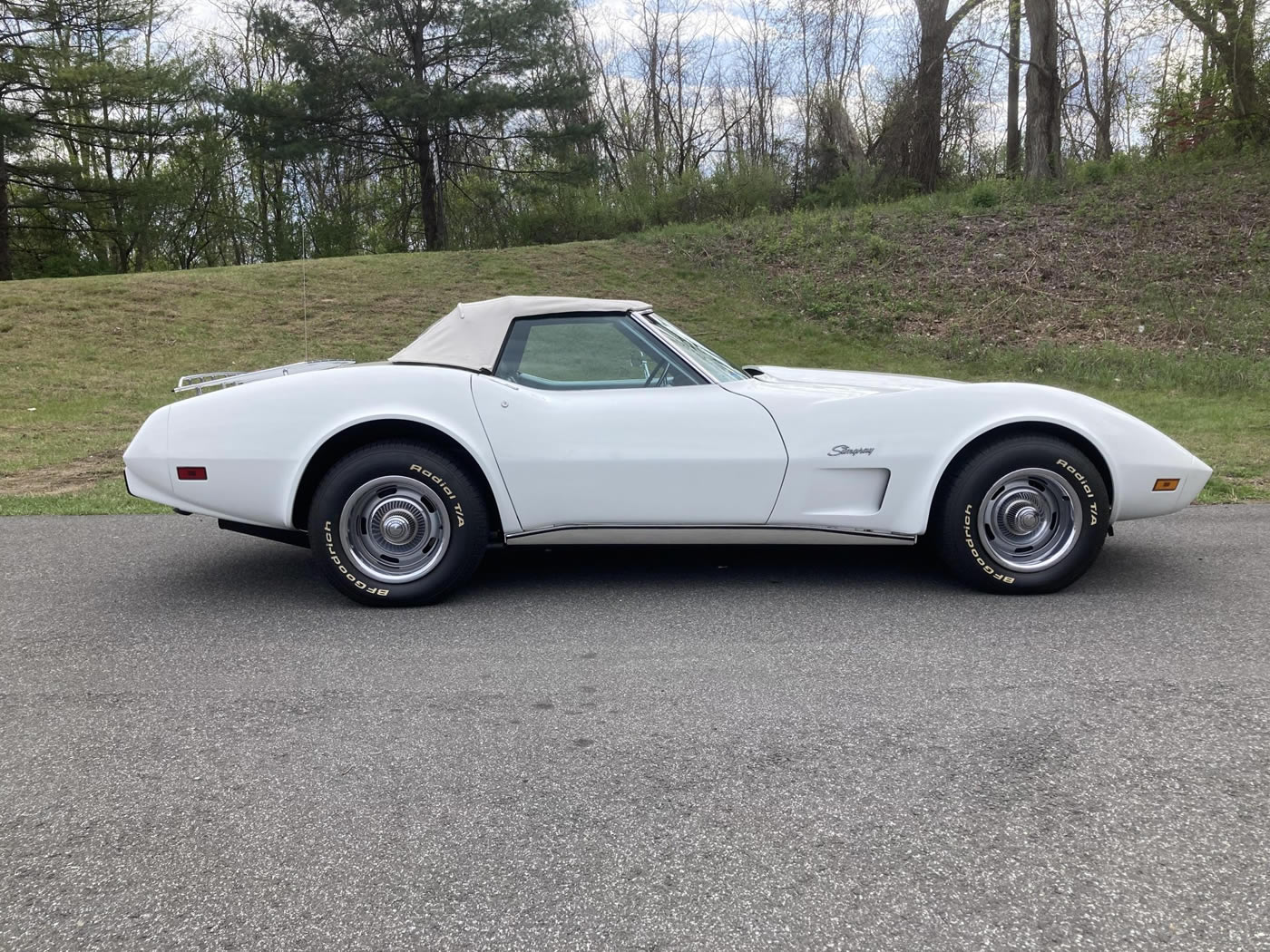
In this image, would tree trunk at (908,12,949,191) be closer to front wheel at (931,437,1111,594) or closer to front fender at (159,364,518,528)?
front wheel at (931,437,1111,594)

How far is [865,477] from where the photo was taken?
4000 millimetres

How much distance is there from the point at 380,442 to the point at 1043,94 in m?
17.8

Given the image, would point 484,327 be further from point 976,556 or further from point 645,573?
point 976,556

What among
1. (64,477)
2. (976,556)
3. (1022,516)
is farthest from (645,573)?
(64,477)

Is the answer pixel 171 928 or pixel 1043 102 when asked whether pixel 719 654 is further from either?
pixel 1043 102

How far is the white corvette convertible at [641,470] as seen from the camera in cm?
397

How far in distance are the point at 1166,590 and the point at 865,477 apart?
4.68ft

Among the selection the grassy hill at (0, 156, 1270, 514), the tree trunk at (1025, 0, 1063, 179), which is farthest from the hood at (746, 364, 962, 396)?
the tree trunk at (1025, 0, 1063, 179)

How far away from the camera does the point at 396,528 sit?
4027mm

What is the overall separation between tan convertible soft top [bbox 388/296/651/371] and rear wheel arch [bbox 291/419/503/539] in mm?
342

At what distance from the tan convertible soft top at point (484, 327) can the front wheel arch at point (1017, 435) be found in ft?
4.94

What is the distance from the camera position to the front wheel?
397 cm

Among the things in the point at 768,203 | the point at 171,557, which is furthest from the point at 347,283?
the point at 171,557

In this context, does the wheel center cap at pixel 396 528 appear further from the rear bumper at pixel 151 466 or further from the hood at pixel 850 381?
the hood at pixel 850 381
